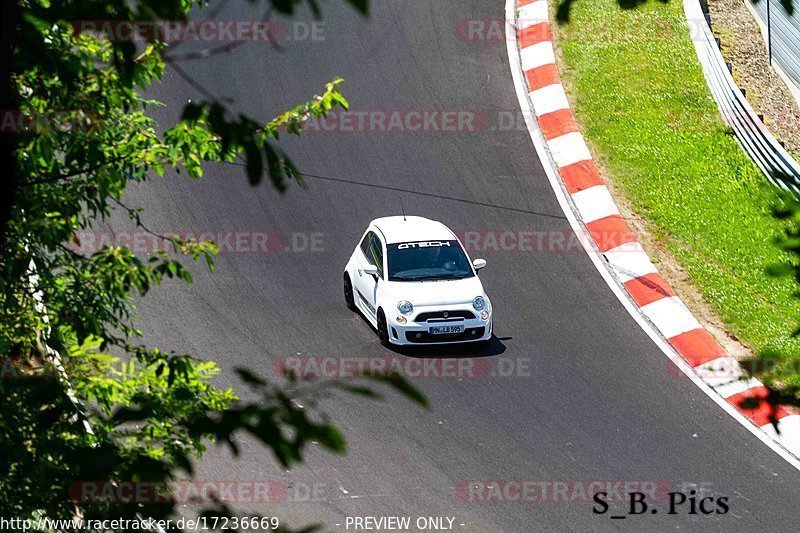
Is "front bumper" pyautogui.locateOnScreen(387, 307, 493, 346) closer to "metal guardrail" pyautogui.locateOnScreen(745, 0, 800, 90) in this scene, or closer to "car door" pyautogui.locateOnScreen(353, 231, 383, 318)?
"car door" pyautogui.locateOnScreen(353, 231, 383, 318)

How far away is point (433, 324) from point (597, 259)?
3.09 meters

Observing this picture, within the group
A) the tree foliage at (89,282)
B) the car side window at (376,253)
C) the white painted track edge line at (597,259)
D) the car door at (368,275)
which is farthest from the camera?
the car side window at (376,253)

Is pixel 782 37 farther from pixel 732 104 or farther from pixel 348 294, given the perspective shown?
pixel 348 294

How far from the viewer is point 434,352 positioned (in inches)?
524

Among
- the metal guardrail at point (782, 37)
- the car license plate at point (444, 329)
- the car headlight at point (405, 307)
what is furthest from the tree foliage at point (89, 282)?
the metal guardrail at point (782, 37)

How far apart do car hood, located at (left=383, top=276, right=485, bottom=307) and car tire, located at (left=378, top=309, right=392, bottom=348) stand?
0.30m

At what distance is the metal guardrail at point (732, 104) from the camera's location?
1528cm

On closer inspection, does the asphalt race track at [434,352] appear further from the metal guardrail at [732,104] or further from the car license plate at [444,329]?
the metal guardrail at [732,104]

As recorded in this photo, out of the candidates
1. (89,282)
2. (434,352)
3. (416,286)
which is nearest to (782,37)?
(416,286)

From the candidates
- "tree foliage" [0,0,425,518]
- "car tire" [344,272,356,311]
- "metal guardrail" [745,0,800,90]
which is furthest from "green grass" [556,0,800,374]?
"tree foliage" [0,0,425,518]

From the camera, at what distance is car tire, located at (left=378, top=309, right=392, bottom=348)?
43.3 ft

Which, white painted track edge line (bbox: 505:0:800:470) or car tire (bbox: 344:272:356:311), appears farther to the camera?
car tire (bbox: 344:272:356:311)

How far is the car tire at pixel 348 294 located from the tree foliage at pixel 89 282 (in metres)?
6.91

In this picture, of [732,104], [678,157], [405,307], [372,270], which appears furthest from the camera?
[732,104]
